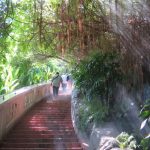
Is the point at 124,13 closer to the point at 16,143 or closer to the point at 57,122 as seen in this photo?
the point at 16,143

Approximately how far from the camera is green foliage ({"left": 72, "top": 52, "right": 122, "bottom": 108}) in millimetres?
8445

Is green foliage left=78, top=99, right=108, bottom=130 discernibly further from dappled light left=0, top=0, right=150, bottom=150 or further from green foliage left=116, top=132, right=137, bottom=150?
green foliage left=116, top=132, right=137, bottom=150

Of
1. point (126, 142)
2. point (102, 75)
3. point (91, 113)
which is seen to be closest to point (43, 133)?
point (91, 113)

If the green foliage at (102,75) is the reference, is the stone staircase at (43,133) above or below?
below

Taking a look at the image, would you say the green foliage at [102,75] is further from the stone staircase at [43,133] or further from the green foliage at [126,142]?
the green foliage at [126,142]

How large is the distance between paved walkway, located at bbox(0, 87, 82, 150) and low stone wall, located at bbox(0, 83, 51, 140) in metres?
0.21

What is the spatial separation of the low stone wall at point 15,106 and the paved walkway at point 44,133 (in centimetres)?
21

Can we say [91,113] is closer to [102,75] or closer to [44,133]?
[102,75]

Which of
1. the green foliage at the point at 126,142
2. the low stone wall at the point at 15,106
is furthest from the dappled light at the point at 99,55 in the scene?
the low stone wall at the point at 15,106

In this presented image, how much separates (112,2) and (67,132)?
15.6ft

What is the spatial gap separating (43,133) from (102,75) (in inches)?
93.4

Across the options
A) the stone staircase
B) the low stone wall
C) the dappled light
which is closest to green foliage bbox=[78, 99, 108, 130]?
the dappled light

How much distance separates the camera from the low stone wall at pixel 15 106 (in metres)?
8.85

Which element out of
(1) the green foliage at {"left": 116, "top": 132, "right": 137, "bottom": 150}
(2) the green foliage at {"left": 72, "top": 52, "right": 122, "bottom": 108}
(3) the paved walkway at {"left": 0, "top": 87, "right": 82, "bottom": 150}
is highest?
(2) the green foliage at {"left": 72, "top": 52, "right": 122, "bottom": 108}
